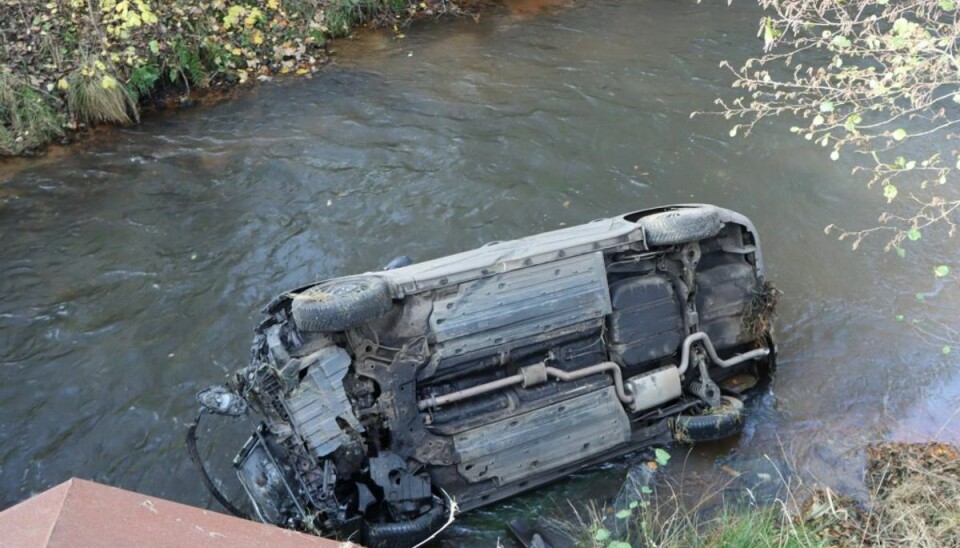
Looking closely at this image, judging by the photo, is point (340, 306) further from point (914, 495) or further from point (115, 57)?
point (115, 57)

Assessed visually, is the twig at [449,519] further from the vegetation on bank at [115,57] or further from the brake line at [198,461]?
the vegetation on bank at [115,57]

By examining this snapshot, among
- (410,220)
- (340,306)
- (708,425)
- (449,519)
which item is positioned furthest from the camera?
(410,220)

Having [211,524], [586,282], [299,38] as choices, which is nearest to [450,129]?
[299,38]

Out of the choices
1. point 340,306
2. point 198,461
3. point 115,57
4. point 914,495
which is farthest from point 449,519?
point 115,57

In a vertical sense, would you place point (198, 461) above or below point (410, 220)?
below

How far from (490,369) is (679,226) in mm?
1654

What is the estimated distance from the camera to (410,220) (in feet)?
27.1

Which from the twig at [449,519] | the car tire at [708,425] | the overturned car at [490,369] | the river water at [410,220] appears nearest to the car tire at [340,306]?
the overturned car at [490,369]

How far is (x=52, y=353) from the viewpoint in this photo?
6676 millimetres

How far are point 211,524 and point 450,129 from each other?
7849 millimetres

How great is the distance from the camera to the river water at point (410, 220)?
6004mm

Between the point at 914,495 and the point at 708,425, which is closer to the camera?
the point at 914,495

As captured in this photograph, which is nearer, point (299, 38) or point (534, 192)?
point (534, 192)

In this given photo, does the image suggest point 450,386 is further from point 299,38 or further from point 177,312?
point 299,38
